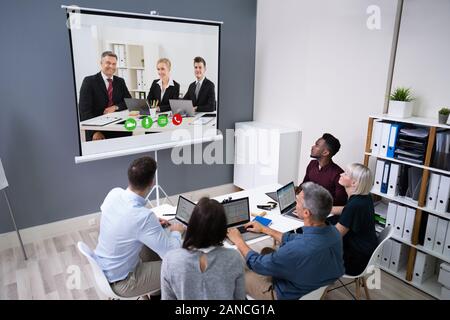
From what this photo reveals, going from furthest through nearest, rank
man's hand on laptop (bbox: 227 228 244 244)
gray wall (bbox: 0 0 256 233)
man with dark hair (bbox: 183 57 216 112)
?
man with dark hair (bbox: 183 57 216 112)
gray wall (bbox: 0 0 256 233)
man's hand on laptop (bbox: 227 228 244 244)

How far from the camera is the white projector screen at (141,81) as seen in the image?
3250 mm

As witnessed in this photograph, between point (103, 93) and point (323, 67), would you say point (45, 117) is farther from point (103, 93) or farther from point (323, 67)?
point (323, 67)

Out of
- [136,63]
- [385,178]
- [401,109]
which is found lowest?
[385,178]

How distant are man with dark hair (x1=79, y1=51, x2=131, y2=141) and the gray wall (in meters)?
0.32

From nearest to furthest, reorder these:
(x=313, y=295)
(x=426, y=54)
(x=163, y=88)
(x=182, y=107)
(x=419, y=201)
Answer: (x=313, y=295), (x=419, y=201), (x=426, y=54), (x=163, y=88), (x=182, y=107)

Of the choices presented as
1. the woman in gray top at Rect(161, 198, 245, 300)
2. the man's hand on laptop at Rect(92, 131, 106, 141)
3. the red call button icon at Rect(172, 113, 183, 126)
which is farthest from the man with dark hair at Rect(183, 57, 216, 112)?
the woman in gray top at Rect(161, 198, 245, 300)

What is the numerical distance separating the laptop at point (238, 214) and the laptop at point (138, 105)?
1.84 meters

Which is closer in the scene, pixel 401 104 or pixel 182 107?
pixel 401 104

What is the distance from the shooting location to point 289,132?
414 cm

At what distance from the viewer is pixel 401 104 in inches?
116

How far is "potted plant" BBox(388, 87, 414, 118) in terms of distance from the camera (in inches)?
116

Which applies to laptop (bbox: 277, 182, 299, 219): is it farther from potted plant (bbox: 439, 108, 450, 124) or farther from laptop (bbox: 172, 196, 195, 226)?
potted plant (bbox: 439, 108, 450, 124)

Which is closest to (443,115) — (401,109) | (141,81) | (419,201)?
(401,109)

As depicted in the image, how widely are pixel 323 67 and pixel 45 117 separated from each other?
10.3ft
